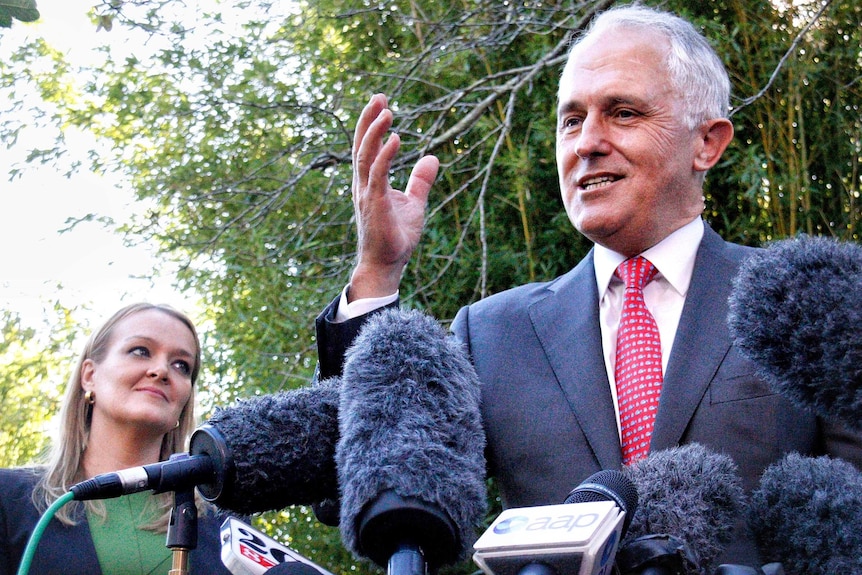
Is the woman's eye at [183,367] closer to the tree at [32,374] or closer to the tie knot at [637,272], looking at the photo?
the tree at [32,374]

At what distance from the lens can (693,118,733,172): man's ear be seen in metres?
2.65

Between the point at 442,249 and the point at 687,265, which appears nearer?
the point at 687,265

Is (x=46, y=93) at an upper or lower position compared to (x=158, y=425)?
upper

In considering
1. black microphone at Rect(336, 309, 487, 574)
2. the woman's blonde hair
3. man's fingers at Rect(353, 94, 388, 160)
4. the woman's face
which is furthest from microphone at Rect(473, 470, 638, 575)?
the woman's face

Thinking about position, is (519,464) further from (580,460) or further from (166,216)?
(166,216)

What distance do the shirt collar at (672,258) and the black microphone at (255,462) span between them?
0.97 meters

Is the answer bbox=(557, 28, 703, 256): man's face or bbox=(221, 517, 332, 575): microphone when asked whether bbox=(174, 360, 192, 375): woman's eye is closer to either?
bbox=(557, 28, 703, 256): man's face

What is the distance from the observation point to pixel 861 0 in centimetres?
431

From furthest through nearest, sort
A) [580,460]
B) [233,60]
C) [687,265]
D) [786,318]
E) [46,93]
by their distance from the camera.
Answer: [46,93], [233,60], [687,265], [580,460], [786,318]

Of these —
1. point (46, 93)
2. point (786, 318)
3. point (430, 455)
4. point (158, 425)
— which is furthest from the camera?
point (46, 93)

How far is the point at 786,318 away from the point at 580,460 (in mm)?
708

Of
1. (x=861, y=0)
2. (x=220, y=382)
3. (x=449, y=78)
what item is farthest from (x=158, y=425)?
(x=861, y=0)

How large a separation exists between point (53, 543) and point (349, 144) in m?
2.08

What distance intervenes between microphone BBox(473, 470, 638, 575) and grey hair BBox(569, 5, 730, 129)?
4.90 ft
